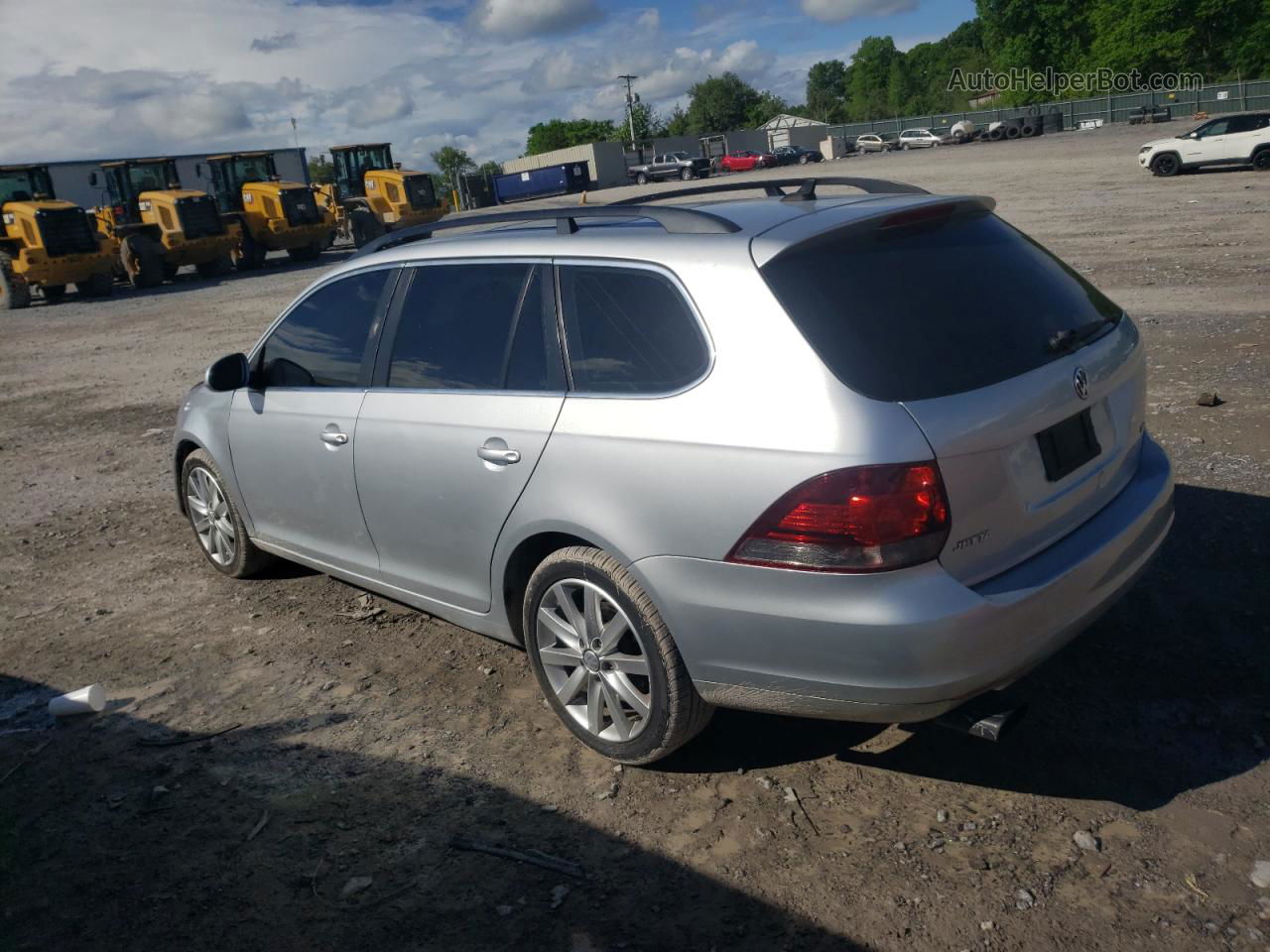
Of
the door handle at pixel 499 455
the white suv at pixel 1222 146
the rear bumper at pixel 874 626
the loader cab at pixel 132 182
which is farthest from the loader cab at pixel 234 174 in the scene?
the rear bumper at pixel 874 626

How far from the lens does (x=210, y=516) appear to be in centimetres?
564

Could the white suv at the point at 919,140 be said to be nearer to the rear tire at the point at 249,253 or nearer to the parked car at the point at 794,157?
the parked car at the point at 794,157

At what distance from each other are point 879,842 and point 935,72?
15251 cm

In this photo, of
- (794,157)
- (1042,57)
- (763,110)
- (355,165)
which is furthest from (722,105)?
(355,165)

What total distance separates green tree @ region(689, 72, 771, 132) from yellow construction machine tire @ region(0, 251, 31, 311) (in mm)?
119760

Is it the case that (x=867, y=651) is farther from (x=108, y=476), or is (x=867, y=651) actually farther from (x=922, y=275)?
(x=108, y=476)

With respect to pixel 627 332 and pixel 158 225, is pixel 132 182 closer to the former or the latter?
pixel 158 225

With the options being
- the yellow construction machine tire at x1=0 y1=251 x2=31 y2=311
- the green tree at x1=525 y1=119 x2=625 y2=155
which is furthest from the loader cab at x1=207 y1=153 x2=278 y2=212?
the green tree at x1=525 y1=119 x2=625 y2=155

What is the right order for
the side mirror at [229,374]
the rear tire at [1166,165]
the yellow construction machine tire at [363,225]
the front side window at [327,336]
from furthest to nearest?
the yellow construction machine tire at [363,225] < the rear tire at [1166,165] < the side mirror at [229,374] < the front side window at [327,336]

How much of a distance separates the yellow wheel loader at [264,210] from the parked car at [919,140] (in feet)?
152

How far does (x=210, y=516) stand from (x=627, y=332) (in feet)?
10.7

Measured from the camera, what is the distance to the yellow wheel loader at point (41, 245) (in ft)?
79.5

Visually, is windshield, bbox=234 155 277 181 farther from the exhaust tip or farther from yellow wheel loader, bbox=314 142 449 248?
the exhaust tip

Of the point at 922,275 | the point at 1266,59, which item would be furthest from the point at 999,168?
the point at 1266,59
